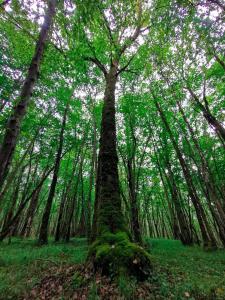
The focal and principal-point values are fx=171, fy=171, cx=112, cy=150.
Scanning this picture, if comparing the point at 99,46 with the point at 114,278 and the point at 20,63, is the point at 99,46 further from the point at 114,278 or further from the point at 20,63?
the point at 114,278

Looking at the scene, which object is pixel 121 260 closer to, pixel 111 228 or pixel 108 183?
pixel 111 228

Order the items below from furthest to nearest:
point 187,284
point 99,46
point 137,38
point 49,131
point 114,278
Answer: point 49,131 < point 137,38 < point 99,46 < point 187,284 < point 114,278

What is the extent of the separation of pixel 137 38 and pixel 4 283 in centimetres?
1206

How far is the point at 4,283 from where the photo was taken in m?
3.94

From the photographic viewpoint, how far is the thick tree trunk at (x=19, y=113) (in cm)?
273

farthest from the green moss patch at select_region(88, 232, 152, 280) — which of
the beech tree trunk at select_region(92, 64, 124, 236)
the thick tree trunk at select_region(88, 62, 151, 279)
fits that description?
the beech tree trunk at select_region(92, 64, 124, 236)

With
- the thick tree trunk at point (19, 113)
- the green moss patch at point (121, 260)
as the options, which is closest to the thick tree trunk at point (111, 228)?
the green moss patch at point (121, 260)

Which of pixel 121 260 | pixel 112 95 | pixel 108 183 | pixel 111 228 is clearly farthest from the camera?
pixel 112 95

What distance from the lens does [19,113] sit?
10.1ft

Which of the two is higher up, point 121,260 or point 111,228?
point 111,228

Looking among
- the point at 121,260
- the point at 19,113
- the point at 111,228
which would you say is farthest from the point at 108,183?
the point at 19,113

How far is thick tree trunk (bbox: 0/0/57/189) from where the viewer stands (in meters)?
2.73

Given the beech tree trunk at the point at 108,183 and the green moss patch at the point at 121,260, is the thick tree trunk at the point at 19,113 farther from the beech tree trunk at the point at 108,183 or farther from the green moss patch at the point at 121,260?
the beech tree trunk at the point at 108,183

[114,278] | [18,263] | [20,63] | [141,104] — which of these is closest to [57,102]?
[20,63]
